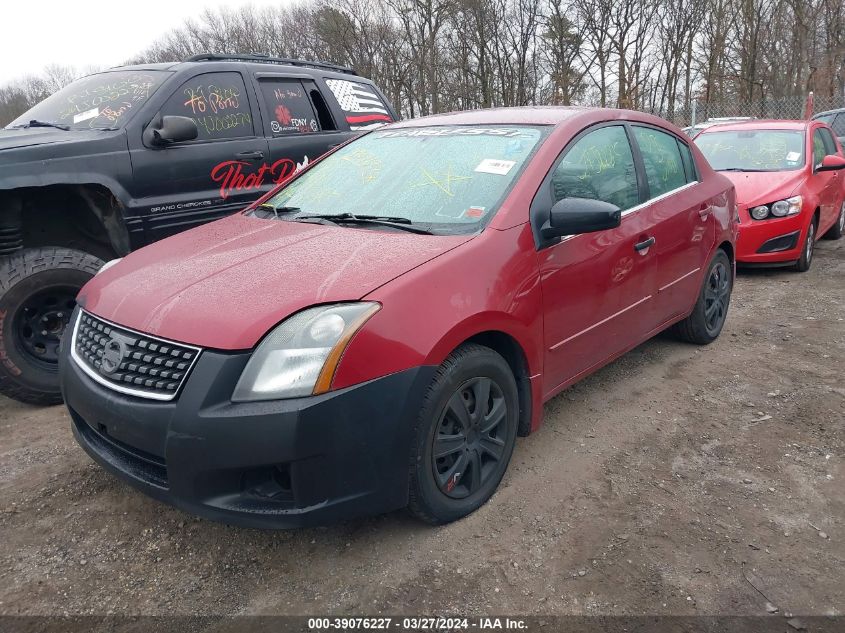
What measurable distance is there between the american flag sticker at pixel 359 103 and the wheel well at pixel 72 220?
242cm

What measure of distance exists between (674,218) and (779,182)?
3.59 metres

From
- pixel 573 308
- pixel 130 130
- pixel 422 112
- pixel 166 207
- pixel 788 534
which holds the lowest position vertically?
pixel 788 534

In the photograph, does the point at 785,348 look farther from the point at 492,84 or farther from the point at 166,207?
the point at 492,84

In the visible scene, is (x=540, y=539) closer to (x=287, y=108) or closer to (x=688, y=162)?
(x=688, y=162)

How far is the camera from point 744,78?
81.7 feet

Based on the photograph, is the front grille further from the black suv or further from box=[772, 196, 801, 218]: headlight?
box=[772, 196, 801, 218]: headlight

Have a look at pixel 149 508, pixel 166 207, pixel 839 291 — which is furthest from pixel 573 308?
pixel 839 291

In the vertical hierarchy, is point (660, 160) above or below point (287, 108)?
below

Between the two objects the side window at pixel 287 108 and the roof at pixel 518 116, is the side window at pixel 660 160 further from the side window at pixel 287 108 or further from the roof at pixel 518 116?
the side window at pixel 287 108

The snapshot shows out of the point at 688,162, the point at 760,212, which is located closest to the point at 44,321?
the point at 688,162

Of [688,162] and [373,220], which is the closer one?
[373,220]

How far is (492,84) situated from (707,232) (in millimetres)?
24524

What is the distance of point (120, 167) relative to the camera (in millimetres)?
3930

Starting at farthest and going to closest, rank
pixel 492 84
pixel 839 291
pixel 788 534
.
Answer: pixel 492 84 < pixel 839 291 < pixel 788 534
